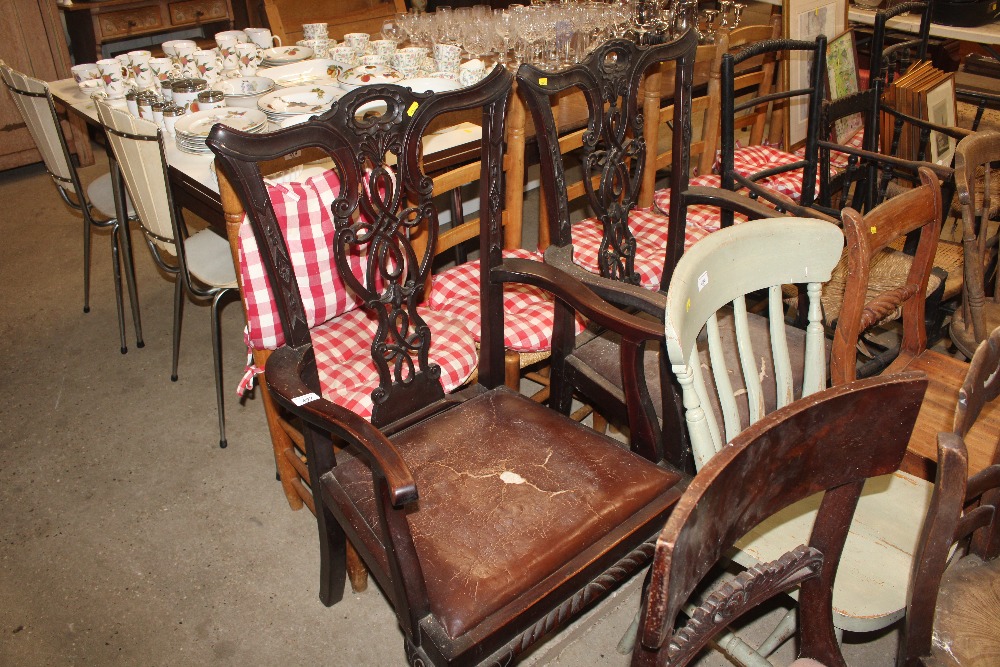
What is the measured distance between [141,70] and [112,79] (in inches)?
3.6

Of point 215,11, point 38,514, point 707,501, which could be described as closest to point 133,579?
point 38,514

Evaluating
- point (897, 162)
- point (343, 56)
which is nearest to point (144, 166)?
point (343, 56)

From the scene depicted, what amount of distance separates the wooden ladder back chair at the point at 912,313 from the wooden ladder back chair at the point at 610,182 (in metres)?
0.33

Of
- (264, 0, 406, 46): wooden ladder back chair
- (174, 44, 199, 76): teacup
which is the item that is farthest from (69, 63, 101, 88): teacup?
(264, 0, 406, 46): wooden ladder back chair

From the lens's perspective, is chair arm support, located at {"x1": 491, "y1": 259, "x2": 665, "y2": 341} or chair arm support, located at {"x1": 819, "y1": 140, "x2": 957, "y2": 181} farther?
chair arm support, located at {"x1": 819, "y1": 140, "x2": 957, "y2": 181}

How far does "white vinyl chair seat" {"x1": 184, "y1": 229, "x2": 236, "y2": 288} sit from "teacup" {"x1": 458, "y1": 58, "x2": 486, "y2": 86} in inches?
32.5

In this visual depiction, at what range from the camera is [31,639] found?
1.65 metres

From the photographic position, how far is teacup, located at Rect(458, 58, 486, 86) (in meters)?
2.16

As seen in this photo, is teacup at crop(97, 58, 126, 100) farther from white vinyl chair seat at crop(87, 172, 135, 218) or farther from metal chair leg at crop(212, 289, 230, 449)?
metal chair leg at crop(212, 289, 230, 449)

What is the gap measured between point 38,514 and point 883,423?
200cm

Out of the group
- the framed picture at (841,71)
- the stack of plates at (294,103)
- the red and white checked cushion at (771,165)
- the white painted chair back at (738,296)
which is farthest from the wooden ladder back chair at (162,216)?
the framed picture at (841,71)

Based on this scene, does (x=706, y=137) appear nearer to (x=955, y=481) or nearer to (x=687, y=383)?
(x=687, y=383)

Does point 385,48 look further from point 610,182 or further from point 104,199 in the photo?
point 610,182

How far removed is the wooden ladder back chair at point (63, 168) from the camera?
222 centimetres
